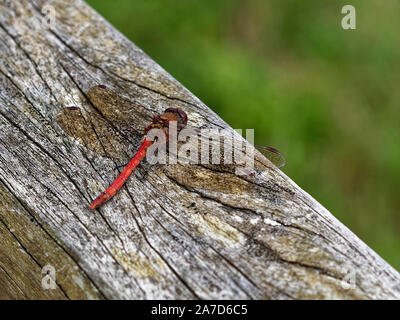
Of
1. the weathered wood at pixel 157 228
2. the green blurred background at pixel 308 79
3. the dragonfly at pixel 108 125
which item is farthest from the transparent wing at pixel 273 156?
the green blurred background at pixel 308 79

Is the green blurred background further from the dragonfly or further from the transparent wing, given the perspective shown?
the dragonfly

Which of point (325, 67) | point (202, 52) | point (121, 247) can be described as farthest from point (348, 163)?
point (121, 247)

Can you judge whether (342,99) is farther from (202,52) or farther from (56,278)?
(56,278)

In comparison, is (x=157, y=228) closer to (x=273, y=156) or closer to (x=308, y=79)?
(x=273, y=156)

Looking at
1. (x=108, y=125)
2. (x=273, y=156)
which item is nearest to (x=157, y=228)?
(x=108, y=125)

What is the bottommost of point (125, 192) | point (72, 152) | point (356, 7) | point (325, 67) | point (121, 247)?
point (121, 247)

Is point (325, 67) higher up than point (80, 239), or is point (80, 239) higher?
point (325, 67)
